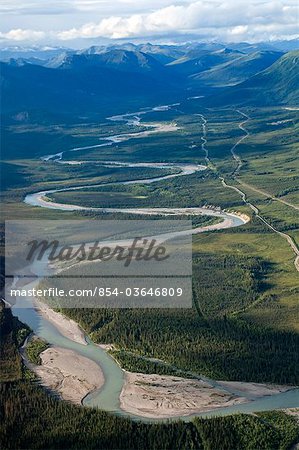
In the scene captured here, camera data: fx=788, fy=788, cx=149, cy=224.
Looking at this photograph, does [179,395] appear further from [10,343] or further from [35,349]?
[10,343]

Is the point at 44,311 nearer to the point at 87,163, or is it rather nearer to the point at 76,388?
the point at 76,388

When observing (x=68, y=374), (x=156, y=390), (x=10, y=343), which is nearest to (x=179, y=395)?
(x=156, y=390)

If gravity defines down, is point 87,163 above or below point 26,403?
below

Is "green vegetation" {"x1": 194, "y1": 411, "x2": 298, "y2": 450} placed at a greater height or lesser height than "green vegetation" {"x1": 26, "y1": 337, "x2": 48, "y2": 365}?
greater

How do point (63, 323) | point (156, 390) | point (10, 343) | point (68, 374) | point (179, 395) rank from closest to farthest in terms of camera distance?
point (179, 395) → point (156, 390) → point (68, 374) → point (10, 343) → point (63, 323)

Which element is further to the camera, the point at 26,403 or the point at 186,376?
the point at 186,376

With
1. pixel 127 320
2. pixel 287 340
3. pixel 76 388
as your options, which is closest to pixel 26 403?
pixel 76 388

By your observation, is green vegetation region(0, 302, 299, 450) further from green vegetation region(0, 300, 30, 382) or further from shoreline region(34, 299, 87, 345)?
shoreline region(34, 299, 87, 345)

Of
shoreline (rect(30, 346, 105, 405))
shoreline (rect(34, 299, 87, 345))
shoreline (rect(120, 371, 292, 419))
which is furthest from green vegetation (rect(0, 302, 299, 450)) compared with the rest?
shoreline (rect(34, 299, 87, 345))
